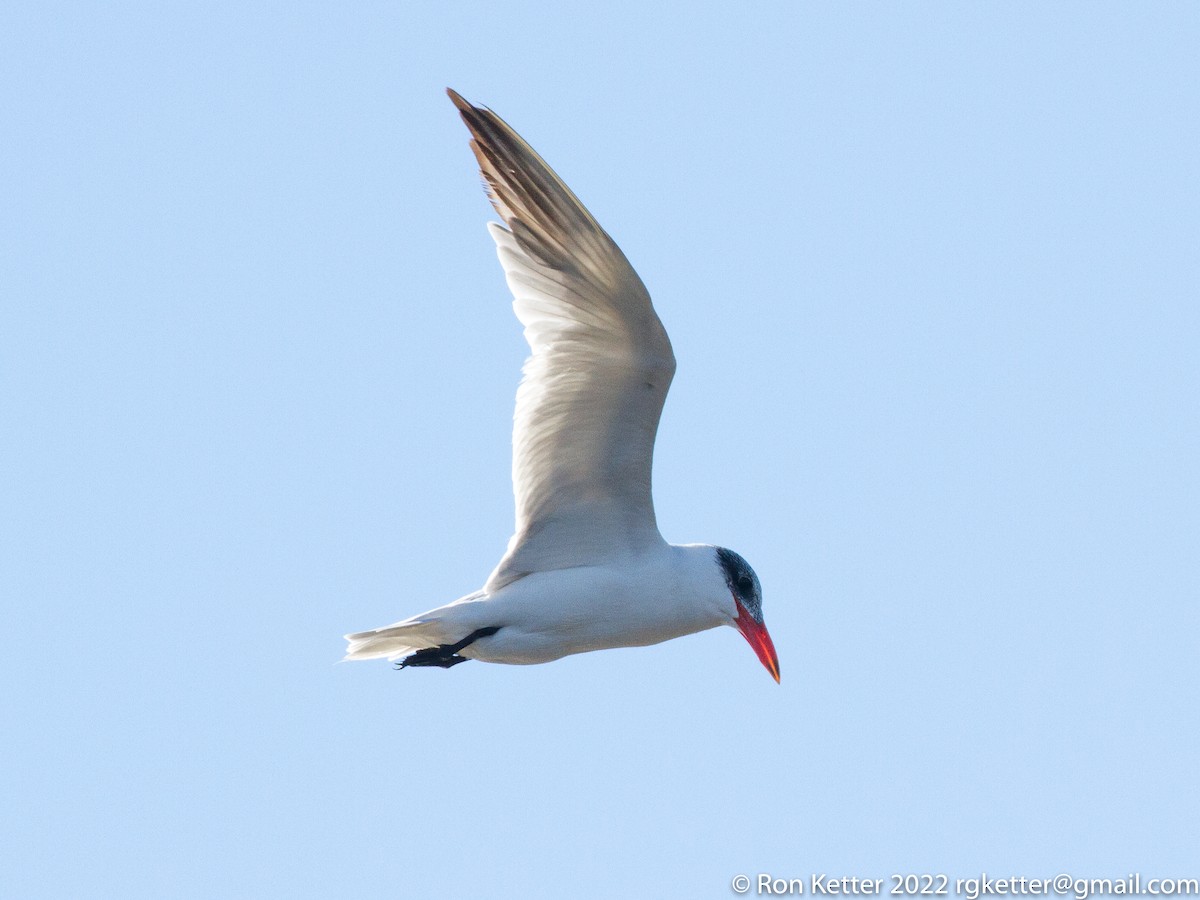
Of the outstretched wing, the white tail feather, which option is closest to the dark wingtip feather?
the outstretched wing

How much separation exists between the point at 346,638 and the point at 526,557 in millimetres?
1061

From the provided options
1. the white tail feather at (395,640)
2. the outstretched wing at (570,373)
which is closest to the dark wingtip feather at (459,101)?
the outstretched wing at (570,373)

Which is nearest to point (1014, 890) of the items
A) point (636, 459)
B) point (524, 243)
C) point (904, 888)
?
point (904, 888)

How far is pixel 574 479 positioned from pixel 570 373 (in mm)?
631

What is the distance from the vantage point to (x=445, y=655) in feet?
27.5

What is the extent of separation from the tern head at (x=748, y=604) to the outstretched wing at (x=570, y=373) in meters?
0.41

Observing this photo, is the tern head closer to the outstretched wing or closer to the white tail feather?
the outstretched wing

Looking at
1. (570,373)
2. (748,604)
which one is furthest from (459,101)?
(748,604)

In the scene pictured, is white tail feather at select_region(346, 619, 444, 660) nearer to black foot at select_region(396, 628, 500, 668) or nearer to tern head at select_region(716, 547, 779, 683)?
black foot at select_region(396, 628, 500, 668)

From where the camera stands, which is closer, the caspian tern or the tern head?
the caspian tern

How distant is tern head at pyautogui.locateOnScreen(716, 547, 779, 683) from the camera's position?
8727 mm

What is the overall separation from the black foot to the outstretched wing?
359 millimetres

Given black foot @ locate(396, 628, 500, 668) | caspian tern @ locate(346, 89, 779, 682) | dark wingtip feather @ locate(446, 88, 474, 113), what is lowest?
black foot @ locate(396, 628, 500, 668)

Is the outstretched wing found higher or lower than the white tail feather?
higher
